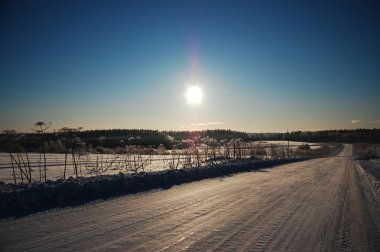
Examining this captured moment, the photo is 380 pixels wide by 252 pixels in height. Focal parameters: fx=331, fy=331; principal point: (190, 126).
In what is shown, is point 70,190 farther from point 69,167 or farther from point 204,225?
point 69,167

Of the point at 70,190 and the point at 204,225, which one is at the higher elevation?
the point at 70,190

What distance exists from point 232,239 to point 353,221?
123 inches

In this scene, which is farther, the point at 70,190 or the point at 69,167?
the point at 69,167

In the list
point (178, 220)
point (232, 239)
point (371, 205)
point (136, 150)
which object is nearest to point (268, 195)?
point (371, 205)

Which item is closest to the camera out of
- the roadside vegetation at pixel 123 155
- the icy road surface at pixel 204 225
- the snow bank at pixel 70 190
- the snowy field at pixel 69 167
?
the icy road surface at pixel 204 225

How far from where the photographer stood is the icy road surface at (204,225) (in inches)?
204

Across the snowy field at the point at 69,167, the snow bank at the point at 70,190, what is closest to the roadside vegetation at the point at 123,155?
the snowy field at the point at 69,167

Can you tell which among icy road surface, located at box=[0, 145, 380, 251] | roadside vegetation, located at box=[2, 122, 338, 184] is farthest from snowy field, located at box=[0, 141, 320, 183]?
icy road surface, located at box=[0, 145, 380, 251]

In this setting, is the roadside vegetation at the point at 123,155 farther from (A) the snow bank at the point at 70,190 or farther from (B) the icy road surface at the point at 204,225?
(B) the icy road surface at the point at 204,225

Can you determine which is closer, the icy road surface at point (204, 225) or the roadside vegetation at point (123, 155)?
the icy road surface at point (204, 225)

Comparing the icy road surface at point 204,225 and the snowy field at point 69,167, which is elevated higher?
the snowy field at point 69,167

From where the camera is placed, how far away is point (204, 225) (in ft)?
20.9

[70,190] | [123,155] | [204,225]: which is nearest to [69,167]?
[123,155]

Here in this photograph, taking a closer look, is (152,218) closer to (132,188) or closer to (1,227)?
(1,227)
